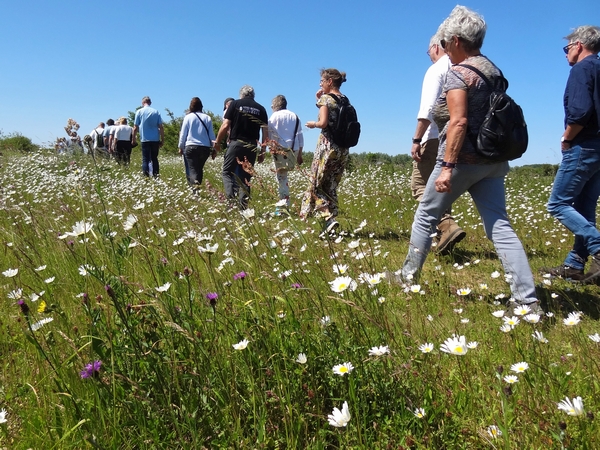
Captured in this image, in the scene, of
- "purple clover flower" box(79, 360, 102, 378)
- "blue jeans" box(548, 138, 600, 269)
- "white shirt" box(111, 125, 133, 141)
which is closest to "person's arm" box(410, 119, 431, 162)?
"blue jeans" box(548, 138, 600, 269)

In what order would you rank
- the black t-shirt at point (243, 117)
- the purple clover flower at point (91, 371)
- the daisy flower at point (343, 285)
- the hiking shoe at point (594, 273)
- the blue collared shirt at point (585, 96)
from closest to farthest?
the purple clover flower at point (91, 371)
the daisy flower at point (343, 285)
the blue collared shirt at point (585, 96)
the hiking shoe at point (594, 273)
the black t-shirt at point (243, 117)

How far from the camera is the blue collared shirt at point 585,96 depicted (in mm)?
3592

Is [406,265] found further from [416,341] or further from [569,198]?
[569,198]

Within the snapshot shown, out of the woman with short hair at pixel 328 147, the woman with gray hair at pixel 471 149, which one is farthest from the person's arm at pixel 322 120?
the woman with gray hair at pixel 471 149

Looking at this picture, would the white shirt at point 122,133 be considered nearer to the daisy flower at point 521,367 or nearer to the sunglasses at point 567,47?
the sunglasses at point 567,47

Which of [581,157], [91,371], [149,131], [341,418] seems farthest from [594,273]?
[149,131]

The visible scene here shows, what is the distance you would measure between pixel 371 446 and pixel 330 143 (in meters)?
4.12

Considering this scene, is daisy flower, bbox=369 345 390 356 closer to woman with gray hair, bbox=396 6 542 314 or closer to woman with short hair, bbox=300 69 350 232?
woman with gray hair, bbox=396 6 542 314

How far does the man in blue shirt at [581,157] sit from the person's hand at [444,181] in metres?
1.53

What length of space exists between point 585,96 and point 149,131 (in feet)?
28.3

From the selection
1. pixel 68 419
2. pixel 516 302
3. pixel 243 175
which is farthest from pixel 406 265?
pixel 243 175

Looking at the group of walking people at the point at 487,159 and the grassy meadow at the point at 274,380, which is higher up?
the group of walking people at the point at 487,159

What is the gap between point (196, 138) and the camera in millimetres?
8125

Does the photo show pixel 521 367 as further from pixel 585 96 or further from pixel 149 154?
pixel 149 154
